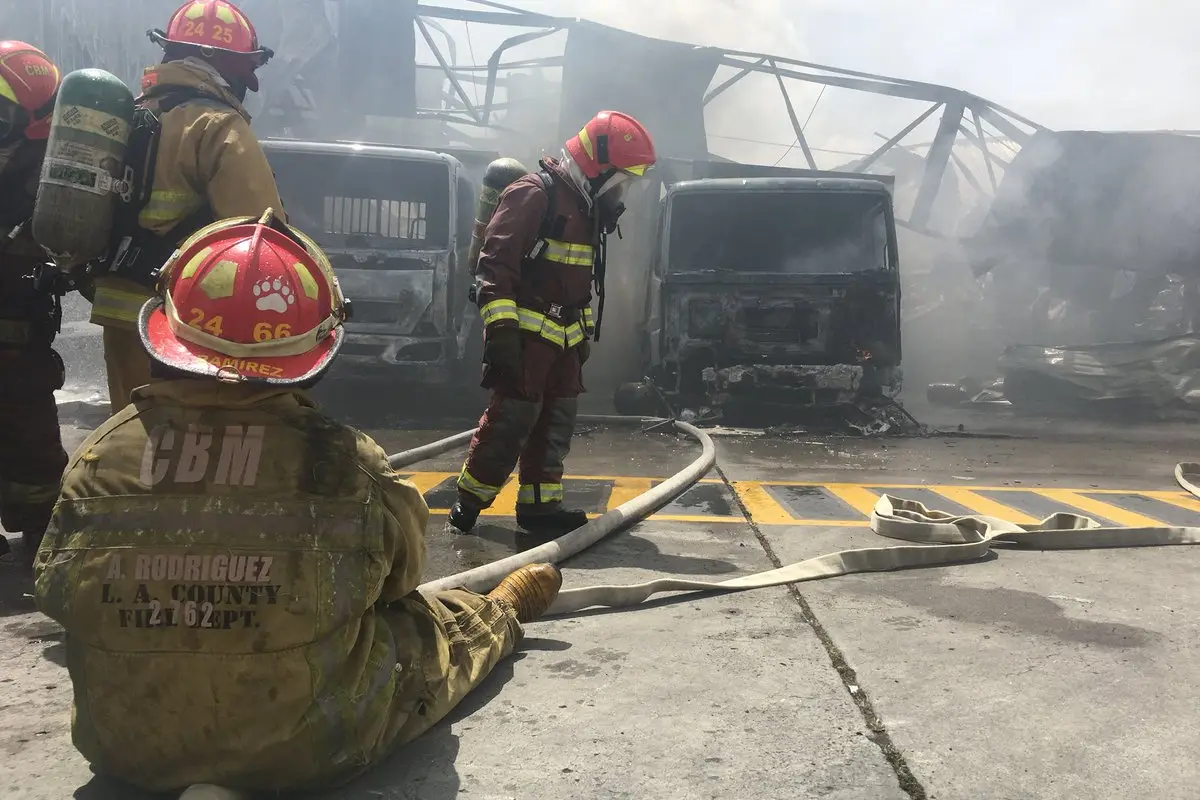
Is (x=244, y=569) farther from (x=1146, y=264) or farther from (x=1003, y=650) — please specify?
(x=1146, y=264)

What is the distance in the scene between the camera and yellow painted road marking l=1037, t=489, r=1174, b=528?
471cm

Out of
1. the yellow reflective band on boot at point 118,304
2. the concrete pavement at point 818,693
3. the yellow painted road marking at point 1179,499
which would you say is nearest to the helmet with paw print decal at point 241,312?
the concrete pavement at point 818,693

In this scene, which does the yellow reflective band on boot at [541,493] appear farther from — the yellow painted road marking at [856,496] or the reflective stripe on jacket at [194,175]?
the reflective stripe on jacket at [194,175]

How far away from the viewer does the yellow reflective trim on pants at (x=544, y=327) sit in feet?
13.4

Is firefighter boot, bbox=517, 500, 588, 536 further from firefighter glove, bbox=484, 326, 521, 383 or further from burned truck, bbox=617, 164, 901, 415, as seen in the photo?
burned truck, bbox=617, 164, 901, 415

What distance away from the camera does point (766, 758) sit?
81.4 inches

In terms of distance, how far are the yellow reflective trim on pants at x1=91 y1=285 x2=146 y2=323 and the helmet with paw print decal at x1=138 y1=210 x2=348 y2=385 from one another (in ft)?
4.43

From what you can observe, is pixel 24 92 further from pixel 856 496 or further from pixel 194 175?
pixel 856 496

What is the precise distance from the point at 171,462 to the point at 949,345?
16.6 metres

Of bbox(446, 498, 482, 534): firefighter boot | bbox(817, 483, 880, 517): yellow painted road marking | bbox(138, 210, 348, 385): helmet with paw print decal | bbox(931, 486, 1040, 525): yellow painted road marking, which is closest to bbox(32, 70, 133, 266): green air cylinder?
bbox(138, 210, 348, 385): helmet with paw print decal

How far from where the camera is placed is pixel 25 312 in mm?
3529

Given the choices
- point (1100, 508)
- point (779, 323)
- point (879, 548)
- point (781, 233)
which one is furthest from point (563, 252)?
point (781, 233)

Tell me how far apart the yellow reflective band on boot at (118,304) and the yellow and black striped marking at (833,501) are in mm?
1916

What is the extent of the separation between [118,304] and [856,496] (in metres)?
3.64
